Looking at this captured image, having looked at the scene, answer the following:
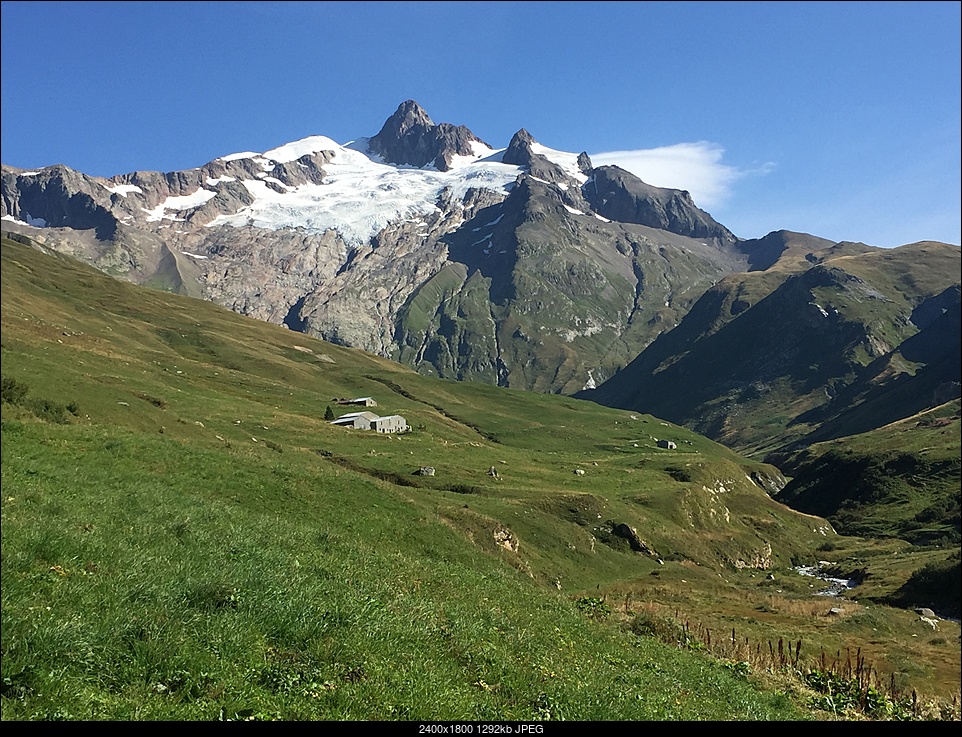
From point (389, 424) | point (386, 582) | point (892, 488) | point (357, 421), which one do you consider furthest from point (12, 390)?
point (892, 488)

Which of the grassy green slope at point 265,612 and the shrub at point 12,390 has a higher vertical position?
the shrub at point 12,390

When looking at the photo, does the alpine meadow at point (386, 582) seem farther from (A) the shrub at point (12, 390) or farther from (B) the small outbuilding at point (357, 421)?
(B) the small outbuilding at point (357, 421)

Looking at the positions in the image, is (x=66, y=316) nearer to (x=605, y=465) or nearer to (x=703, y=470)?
(x=605, y=465)

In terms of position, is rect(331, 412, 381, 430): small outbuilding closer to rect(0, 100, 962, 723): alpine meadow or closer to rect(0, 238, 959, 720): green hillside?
rect(0, 100, 962, 723): alpine meadow

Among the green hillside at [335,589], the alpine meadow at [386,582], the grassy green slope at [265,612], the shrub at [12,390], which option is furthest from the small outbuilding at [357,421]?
the grassy green slope at [265,612]

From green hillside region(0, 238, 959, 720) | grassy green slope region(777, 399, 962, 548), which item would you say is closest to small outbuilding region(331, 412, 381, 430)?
green hillside region(0, 238, 959, 720)

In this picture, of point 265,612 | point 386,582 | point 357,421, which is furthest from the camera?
point 357,421

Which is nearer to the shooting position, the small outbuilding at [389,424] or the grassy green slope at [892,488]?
the small outbuilding at [389,424]

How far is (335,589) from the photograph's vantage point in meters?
18.1

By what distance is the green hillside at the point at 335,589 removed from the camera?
40.3ft

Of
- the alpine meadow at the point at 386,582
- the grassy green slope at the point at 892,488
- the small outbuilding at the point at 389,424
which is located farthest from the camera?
the grassy green slope at the point at 892,488

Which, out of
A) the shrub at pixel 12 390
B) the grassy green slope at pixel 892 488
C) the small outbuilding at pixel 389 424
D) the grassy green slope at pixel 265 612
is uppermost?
the shrub at pixel 12 390

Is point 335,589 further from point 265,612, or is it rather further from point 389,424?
point 389,424
